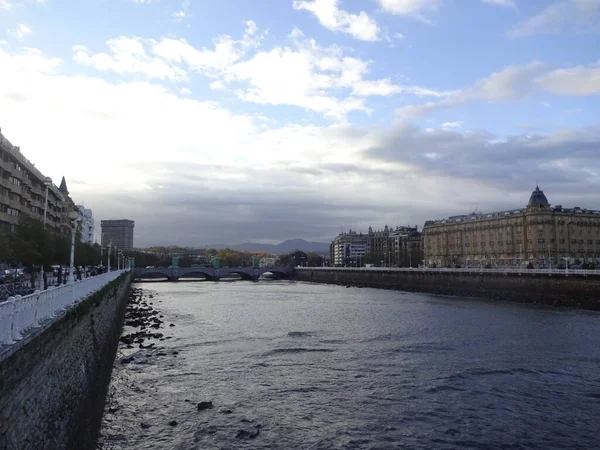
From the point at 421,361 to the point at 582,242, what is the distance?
119m

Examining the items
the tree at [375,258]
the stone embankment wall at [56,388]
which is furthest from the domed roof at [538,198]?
the stone embankment wall at [56,388]

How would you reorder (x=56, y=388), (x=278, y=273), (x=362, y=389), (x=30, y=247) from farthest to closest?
(x=278, y=273) → (x=30, y=247) → (x=362, y=389) → (x=56, y=388)

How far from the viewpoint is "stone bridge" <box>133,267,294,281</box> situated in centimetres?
14612

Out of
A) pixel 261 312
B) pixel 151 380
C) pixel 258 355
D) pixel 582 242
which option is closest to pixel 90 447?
pixel 151 380

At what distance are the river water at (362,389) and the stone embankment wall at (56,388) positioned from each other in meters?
1.73

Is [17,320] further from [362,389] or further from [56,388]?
[362,389]

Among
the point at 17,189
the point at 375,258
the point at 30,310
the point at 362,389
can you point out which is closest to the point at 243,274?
the point at 375,258

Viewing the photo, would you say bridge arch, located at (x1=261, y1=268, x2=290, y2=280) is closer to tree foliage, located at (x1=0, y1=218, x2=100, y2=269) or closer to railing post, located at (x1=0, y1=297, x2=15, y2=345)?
tree foliage, located at (x1=0, y1=218, x2=100, y2=269)

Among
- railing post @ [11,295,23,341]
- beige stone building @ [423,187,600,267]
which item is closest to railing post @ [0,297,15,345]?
railing post @ [11,295,23,341]

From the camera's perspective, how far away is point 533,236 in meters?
121

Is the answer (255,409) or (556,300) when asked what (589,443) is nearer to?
(255,409)

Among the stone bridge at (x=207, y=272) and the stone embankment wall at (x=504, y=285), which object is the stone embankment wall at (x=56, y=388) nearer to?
the stone embankment wall at (x=504, y=285)

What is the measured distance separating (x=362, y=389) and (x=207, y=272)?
138 meters

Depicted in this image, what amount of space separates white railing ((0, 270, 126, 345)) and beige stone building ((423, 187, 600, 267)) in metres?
113
